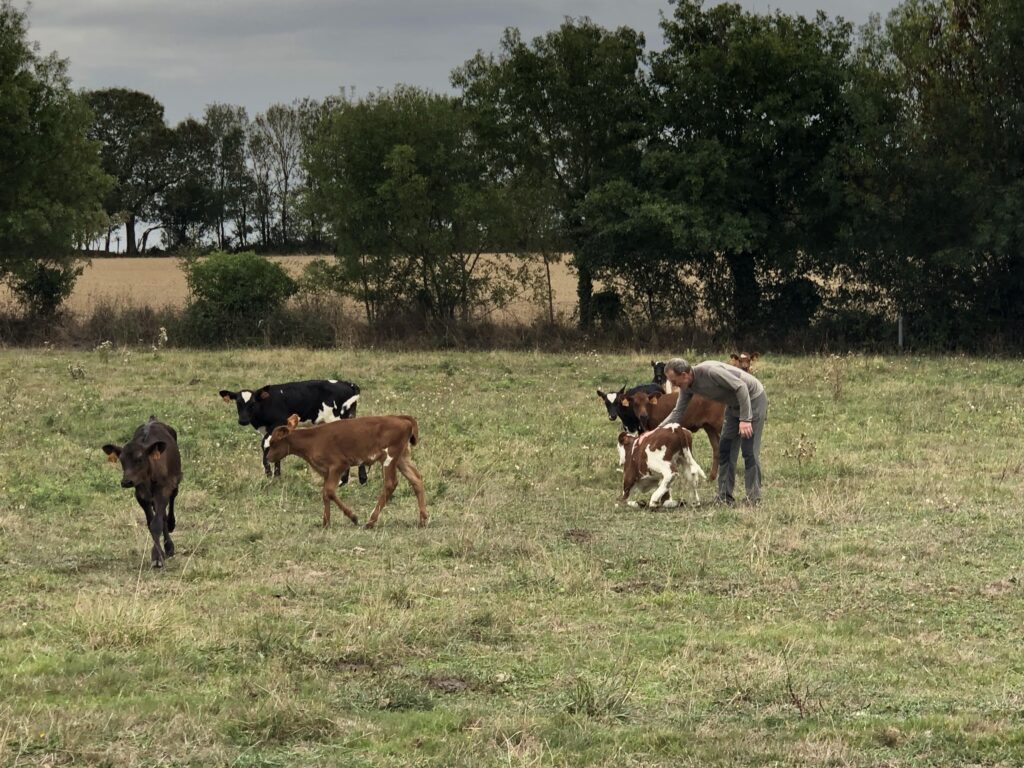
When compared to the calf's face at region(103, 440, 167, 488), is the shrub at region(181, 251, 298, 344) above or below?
above

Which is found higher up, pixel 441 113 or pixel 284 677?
pixel 441 113

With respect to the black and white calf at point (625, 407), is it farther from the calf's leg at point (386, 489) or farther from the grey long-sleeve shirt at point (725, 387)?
the calf's leg at point (386, 489)

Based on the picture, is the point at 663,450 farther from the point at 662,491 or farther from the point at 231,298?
the point at 231,298

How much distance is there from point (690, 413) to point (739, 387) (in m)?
1.93

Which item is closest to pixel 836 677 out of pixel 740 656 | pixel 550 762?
pixel 740 656

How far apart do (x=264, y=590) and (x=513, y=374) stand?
1708 cm

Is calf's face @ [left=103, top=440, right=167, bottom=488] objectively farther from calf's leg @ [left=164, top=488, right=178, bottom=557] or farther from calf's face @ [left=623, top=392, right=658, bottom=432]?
calf's face @ [left=623, top=392, right=658, bottom=432]

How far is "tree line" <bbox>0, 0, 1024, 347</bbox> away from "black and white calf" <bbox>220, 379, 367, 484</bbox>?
1614cm

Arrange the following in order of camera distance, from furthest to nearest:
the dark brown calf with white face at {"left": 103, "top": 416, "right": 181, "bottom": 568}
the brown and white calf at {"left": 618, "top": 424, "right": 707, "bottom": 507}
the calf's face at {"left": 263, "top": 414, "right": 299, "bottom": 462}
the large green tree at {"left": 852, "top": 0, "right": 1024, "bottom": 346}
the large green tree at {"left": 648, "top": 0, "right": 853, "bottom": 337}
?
the large green tree at {"left": 648, "top": 0, "right": 853, "bottom": 337} < the large green tree at {"left": 852, "top": 0, "right": 1024, "bottom": 346} < the brown and white calf at {"left": 618, "top": 424, "right": 707, "bottom": 507} < the calf's face at {"left": 263, "top": 414, "right": 299, "bottom": 462} < the dark brown calf with white face at {"left": 103, "top": 416, "right": 181, "bottom": 568}

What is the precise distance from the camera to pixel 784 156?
112ft

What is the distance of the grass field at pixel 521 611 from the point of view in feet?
22.3

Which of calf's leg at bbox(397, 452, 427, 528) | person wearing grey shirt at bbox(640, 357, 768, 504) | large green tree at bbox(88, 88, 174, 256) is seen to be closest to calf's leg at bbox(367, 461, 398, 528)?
calf's leg at bbox(397, 452, 427, 528)

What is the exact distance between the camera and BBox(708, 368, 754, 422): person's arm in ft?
44.2

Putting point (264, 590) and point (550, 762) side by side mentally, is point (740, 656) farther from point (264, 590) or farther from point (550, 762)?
point (264, 590)
